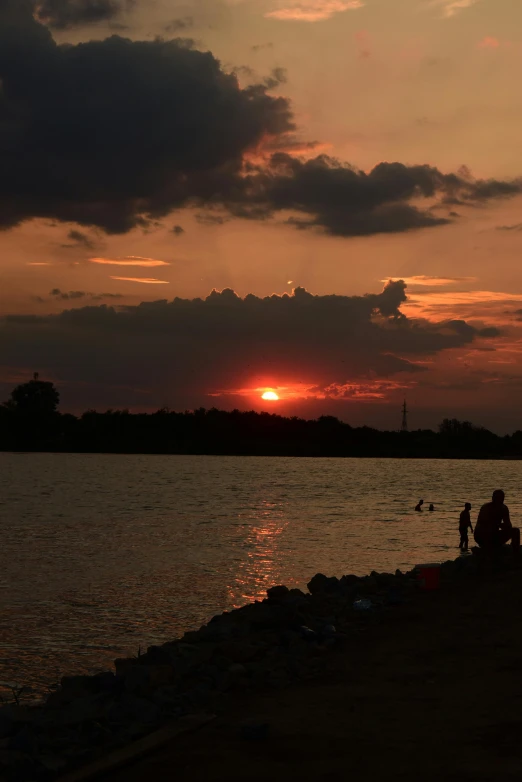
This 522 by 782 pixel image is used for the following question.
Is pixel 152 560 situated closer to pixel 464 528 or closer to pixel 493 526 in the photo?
pixel 464 528

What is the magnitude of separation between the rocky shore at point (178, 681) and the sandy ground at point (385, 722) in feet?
1.44

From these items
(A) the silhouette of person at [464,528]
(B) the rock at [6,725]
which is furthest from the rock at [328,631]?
(A) the silhouette of person at [464,528]

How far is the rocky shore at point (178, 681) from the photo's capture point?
832 centimetres

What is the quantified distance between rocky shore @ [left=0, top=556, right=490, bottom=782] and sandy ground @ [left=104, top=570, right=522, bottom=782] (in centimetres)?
44

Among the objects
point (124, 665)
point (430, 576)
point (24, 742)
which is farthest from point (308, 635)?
point (24, 742)

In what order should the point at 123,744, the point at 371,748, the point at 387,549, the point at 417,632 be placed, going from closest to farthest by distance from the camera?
1. the point at 371,748
2. the point at 123,744
3. the point at 417,632
4. the point at 387,549

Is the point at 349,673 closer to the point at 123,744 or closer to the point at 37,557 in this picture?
the point at 123,744

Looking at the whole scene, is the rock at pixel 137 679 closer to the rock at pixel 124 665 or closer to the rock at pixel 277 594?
the rock at pixel 124 665

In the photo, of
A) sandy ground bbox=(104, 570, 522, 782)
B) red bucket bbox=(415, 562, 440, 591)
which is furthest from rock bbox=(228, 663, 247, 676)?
red bucket bbox=(415, 562, 440, 591)

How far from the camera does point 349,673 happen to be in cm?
1075

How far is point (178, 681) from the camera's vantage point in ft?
35.6

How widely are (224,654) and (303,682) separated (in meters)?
1.49

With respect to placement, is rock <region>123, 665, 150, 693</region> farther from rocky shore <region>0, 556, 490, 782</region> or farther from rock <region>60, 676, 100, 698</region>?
rock <region>60, 676, 100, 698</region>

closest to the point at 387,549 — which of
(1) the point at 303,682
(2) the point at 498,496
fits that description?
(2) the point at 498,496
